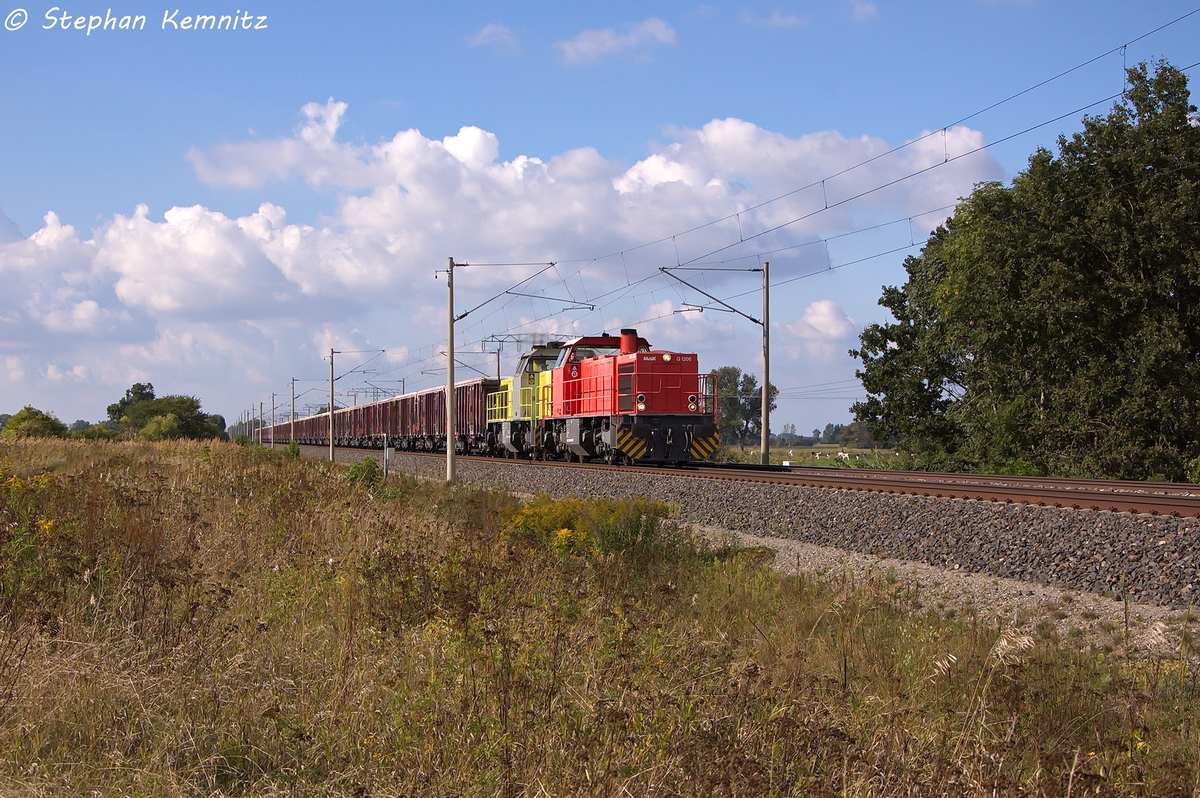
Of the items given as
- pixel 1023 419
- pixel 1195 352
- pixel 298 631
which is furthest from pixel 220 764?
pixel 1023 419

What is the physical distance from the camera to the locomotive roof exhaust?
26.2 meters

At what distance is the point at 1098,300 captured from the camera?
95.1ft

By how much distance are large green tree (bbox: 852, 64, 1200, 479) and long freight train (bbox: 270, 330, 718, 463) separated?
11593 mm

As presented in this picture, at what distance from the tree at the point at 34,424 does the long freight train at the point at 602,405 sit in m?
18.8

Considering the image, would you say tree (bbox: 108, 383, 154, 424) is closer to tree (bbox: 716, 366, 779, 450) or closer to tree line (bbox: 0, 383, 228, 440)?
tree line (bbox: 0, 383, 228, 440)

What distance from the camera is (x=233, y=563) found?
8133 mm

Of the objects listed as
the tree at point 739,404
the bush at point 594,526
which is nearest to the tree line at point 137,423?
the bush at point 594,526

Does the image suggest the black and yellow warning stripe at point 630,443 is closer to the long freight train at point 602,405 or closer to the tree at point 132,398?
the long freight train at point 602,405

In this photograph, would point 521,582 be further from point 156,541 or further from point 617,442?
point 617,442

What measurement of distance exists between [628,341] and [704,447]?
145 inches

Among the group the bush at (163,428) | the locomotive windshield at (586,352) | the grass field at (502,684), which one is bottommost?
the grass field at (502,684)

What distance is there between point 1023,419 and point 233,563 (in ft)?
103

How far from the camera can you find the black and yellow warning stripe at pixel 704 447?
25328 mm

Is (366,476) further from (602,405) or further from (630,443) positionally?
(602,405)
